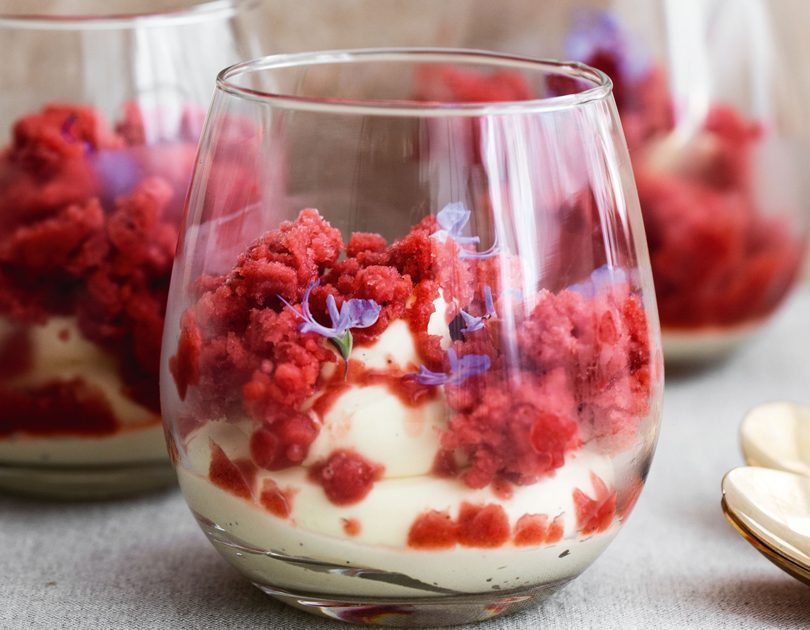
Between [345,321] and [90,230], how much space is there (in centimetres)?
22

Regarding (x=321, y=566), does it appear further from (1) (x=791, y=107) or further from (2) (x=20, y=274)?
(1) (x=791, y=107)

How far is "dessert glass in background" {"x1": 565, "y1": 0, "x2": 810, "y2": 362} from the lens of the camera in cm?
89

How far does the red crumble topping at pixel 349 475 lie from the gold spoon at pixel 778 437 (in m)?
0.30

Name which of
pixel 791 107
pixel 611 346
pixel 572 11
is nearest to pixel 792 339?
pixel 791 107

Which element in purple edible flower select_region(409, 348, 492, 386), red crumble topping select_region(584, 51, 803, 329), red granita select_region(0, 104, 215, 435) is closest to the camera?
purple edible flower select_region(409, 348, 492, 386)

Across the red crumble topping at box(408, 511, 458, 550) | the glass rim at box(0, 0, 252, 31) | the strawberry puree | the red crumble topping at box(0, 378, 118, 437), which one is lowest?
the red crumble topping at box(0, 378, 118, 437)

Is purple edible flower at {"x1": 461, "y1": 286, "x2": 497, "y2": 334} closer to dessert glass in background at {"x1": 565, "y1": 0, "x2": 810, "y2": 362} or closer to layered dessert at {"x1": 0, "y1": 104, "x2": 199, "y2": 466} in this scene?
layered dessert at {"x1": 0, "y1": 104, "x2": 199, "y2": 466}

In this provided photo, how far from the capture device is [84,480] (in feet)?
2.34

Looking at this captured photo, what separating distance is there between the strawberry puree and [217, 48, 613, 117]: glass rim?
0.15 ft

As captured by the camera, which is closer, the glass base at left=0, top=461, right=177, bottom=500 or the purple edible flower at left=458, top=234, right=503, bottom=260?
the purple edible flower at left=458, top=234, right=503, bottom=260

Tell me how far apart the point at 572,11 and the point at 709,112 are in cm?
13

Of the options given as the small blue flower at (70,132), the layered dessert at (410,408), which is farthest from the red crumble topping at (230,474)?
the small blue flower at (70,132)

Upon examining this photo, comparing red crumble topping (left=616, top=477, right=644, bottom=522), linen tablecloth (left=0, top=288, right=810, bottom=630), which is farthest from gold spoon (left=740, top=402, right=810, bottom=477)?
red crumble topping (left=616, top=477, right=644, bottom=522)

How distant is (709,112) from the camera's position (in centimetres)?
92
